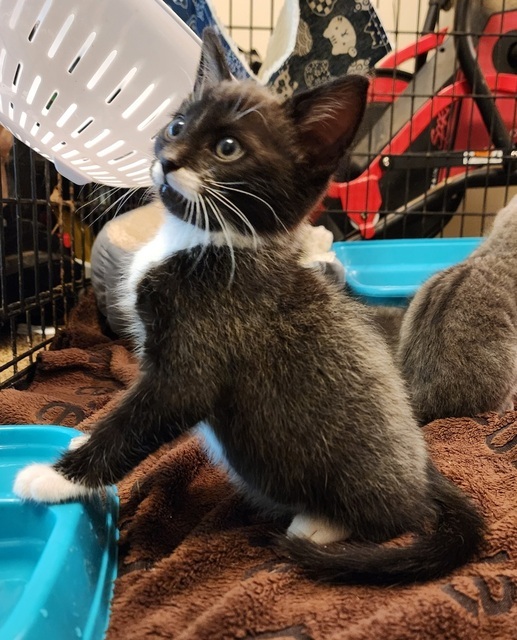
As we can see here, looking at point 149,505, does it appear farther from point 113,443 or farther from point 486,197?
point 486,197

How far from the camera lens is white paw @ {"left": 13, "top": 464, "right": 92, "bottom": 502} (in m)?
0.86

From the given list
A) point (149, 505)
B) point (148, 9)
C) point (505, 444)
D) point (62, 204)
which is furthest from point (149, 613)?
point (62, 204)

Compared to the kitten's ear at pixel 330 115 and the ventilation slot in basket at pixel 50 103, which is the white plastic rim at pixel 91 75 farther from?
the kitten's ear at pixel 330 115

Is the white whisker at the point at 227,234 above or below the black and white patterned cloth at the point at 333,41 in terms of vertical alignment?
below

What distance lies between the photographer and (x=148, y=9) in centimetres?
107

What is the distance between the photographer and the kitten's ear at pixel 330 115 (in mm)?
846

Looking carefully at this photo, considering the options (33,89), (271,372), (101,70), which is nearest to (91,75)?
(101,70)

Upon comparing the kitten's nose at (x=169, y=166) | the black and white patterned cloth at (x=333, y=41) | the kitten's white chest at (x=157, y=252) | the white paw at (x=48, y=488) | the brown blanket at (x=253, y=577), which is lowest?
the brown blanket at (x=253, y=577)

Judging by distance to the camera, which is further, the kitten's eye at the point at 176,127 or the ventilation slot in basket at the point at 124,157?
the ventilation slot in basket at the point at 124,157

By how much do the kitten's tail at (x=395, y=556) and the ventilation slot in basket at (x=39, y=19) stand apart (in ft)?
3.47

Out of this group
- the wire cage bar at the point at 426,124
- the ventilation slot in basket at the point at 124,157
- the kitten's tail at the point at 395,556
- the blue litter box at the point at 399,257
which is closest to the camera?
the kitten's tail at the point at 395,556

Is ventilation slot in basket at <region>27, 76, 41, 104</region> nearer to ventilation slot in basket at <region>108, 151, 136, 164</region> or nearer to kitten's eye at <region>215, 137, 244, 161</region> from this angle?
ventilation slot in basket at <region>108, 151, 136, 164</region>

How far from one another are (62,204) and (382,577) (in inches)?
70.8

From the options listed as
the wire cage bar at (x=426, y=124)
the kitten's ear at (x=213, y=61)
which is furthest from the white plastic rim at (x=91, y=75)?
the wire cage bar at (x=426, y=124)
